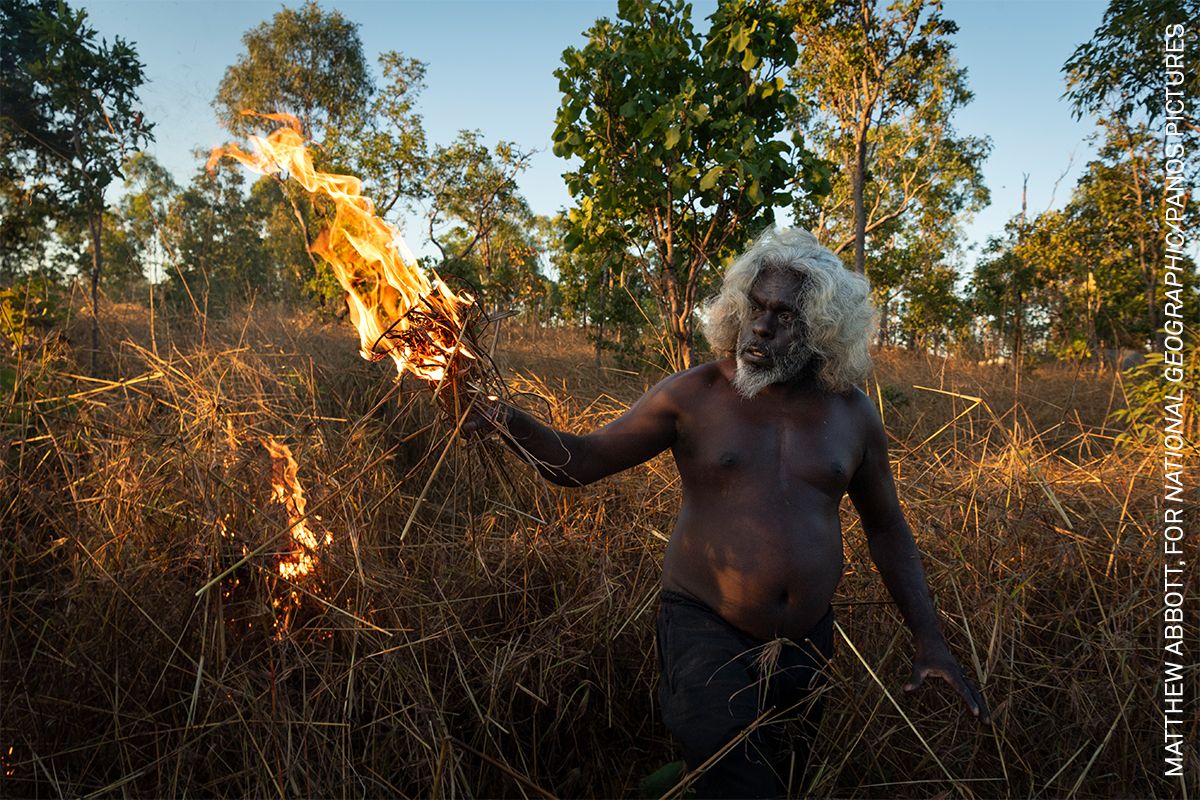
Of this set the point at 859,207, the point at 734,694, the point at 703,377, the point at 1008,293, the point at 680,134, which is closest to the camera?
the point at 734,694

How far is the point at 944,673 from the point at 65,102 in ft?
26.0

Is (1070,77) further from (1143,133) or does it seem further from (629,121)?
(629,121)

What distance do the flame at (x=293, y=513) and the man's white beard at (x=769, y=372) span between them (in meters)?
1.67

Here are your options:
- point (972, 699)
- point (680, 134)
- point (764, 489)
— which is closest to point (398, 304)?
point (764, 489)

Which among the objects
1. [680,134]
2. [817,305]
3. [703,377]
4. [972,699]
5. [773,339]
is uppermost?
[680,134]

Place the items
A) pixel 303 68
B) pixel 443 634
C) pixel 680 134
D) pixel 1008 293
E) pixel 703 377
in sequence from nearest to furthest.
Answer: pixel 703 377
pixel 443 634
pixel 680 134
pixel 1008 293
pixel 303 68

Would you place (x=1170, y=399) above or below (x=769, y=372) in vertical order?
below

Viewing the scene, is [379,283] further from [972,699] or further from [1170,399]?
[1170,399]

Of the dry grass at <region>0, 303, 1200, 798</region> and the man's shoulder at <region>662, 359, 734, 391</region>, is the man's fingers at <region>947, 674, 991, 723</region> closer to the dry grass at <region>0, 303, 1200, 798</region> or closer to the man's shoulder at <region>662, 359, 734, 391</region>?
the dry grass at <region>0, 303, 1200, 798</region>

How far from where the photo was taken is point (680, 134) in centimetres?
460

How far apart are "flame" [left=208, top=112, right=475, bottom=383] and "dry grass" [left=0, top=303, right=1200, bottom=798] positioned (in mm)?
231

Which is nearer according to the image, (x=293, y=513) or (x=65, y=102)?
A: (x=293, y=513)

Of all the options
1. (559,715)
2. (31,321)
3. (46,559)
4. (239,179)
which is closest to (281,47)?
(239,179)

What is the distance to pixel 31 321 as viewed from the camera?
5.66 metres
